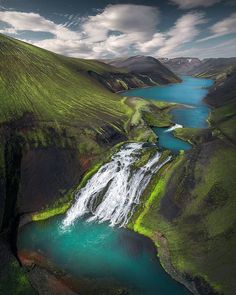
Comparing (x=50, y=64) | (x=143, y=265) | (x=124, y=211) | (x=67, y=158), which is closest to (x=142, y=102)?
(x=50, y=64)

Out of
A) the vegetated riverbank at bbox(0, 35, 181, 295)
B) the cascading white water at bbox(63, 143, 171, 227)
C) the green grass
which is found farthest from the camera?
the green grass

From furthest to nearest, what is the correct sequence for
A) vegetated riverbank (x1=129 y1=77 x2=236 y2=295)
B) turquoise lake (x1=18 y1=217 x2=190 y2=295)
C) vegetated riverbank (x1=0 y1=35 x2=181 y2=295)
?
vegetated riverbank (x1=0 y1=35 x2=181 y2=295) → vegetated riverbank (x1=129 y1=77 x2=236 y2=295) → turquoise lake (x1=18 y1=217 x2=190 y2=295)

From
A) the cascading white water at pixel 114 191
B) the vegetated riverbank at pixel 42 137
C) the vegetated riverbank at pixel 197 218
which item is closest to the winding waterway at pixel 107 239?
the cascading white water at pixel 114 191

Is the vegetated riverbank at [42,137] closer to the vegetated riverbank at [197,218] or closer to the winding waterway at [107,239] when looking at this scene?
the winding waterway at [107,239]

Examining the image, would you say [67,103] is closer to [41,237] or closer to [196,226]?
[41,237]

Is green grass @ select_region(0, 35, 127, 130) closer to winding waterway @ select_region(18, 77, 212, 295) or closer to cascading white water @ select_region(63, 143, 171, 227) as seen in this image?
cascading white water @ select_region(63, 143, 171, 227)

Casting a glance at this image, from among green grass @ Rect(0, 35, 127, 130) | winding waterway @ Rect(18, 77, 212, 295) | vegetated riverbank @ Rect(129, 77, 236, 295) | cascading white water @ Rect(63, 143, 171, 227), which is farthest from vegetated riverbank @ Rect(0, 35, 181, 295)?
vegetated riverbank @ Rect(129, 77, 236, 295)

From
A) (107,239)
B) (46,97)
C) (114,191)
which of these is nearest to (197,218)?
(107,239)

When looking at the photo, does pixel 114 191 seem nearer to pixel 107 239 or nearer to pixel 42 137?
pixel 107 239
